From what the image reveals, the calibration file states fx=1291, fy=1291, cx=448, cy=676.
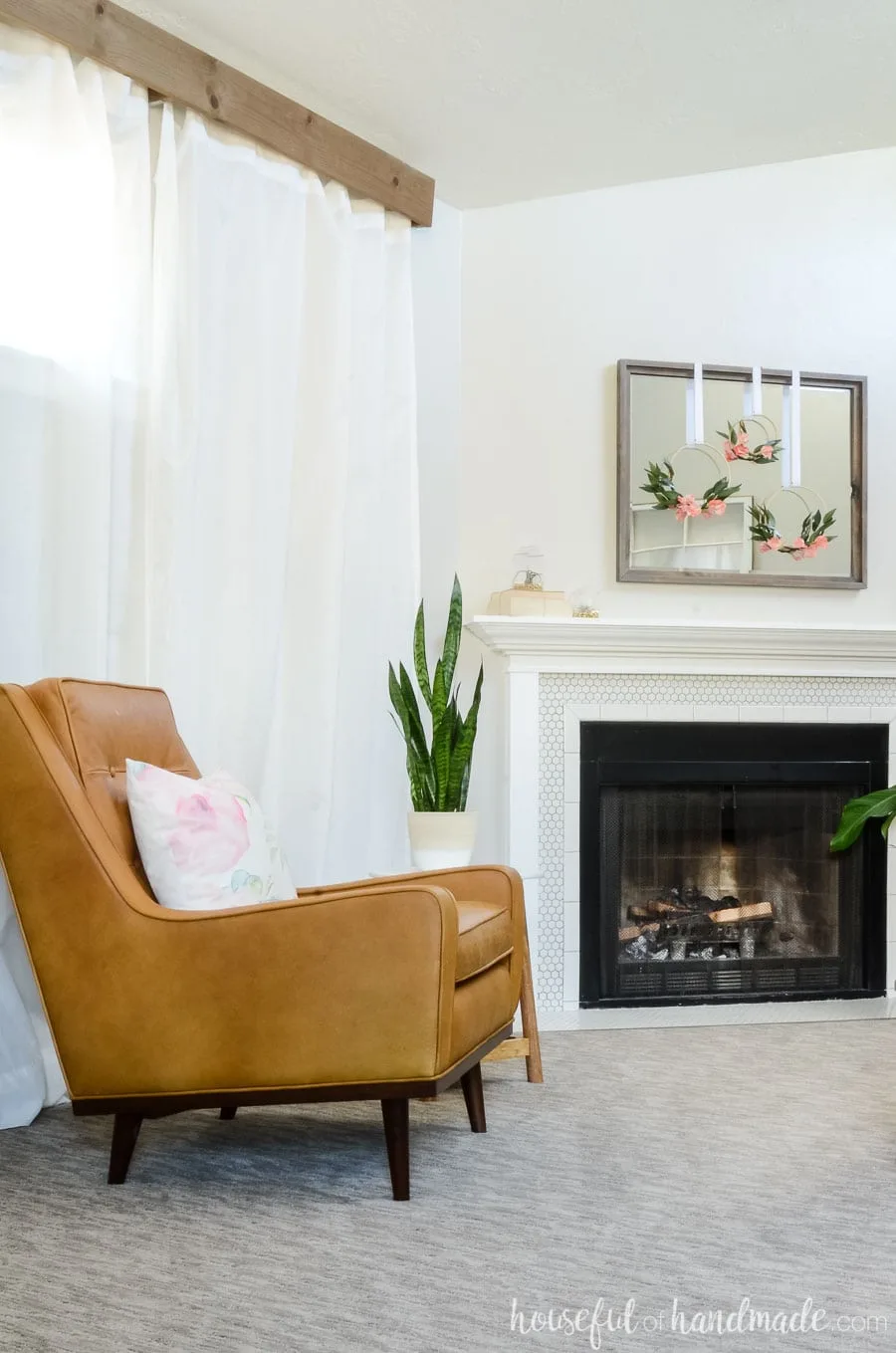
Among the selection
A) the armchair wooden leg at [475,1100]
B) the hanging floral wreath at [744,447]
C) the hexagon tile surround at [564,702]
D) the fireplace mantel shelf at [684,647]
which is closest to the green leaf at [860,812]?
the hexagon tile surround at [564,702]

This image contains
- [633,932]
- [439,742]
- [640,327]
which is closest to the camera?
[439,742]

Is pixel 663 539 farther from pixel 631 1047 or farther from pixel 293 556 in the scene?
pixel 631 1047

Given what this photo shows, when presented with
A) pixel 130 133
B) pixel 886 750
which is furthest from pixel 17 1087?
pixel 886 750

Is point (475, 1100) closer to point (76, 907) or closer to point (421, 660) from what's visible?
point (76, 907)

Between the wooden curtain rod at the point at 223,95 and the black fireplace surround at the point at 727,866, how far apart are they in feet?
5.85

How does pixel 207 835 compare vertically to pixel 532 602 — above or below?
below

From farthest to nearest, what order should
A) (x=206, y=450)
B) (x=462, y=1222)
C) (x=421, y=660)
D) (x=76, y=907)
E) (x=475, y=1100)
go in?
(x=421, y=660) → (x=206, y=450) → (x=475, y=1100) → (x=76, y=907) → (x=462, y=1222)

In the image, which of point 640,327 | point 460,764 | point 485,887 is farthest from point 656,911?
point 640,327

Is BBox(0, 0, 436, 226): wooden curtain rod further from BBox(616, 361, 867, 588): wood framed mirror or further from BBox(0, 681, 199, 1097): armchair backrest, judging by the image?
BBox(0, 681, 199, 1097): armchair backrest

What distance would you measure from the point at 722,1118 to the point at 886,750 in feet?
6.29

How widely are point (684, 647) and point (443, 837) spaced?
1169 mm

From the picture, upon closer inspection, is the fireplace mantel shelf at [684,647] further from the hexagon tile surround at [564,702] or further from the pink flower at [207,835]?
the pink flower at [207,835]

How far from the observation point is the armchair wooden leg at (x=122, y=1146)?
90.0 inches

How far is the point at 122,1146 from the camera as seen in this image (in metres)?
2.30
